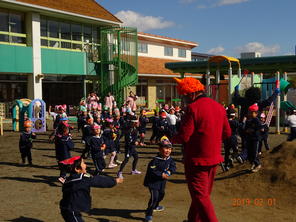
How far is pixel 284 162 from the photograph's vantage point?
755cm

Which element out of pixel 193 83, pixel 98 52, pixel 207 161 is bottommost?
pixel 207 161

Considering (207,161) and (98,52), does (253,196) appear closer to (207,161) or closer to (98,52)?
(207,161)

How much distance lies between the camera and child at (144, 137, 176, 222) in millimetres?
5734

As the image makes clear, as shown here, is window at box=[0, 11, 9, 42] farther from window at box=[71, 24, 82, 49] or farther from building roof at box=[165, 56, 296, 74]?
building roof at box=[165, 56, 296, 74]

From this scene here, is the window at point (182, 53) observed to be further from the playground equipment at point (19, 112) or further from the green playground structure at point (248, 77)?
the playground equipment at point (19, 112)

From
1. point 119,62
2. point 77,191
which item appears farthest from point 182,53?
point 77,191

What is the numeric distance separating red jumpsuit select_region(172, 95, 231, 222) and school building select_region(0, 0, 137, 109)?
751 inches

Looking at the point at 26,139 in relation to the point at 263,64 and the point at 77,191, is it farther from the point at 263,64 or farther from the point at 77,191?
the point at 263,64

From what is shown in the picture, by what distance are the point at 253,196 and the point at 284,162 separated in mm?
1246

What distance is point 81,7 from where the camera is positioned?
85.5ft

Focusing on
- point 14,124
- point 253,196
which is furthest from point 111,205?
point 14,124

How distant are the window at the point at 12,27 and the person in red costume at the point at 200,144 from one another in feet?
65.1

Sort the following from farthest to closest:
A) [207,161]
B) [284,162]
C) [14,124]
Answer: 1. [14,124]
2. [284,162]
3. [207,161]

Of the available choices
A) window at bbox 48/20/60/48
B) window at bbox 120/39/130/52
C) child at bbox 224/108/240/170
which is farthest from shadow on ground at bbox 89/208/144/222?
window at bbox 48/20/60/48
